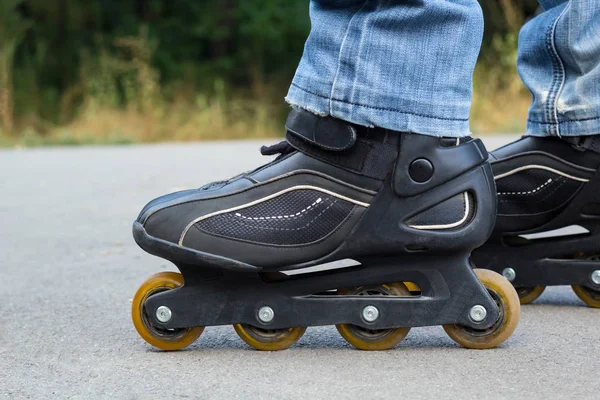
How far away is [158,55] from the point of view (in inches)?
810

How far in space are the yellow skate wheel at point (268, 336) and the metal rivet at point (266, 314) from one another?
33mm

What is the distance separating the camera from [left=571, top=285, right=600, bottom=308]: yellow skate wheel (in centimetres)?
238

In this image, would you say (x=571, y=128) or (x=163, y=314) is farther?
(x=571, y=128)

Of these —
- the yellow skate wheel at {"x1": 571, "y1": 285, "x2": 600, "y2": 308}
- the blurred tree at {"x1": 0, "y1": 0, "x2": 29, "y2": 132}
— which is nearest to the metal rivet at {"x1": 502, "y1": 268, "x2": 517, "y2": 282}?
the yellow skate wheel at {"x1": 571, "y1": 285, "x2": 600, "y2": 308}

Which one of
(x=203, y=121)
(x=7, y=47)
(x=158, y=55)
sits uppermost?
(x=7, y=47)

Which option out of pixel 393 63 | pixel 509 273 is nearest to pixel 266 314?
pixel 393 63

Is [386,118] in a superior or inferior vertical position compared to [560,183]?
superior

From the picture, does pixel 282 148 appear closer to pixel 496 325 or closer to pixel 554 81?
pixel 496 325

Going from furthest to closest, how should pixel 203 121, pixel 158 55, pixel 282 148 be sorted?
pixel 158 55 → pixel 203 121 → pixel 282 148

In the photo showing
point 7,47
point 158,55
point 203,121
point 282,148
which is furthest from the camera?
point 158,55

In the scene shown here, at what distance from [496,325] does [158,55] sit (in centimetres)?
1933

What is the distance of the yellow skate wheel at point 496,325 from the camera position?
1889 mm

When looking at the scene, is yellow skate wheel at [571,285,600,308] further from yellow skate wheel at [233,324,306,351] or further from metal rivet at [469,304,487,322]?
yellow skate wheel at [233,324,306,351]

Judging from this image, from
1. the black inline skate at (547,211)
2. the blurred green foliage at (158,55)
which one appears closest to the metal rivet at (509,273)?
the black inline skate at (547,211)
